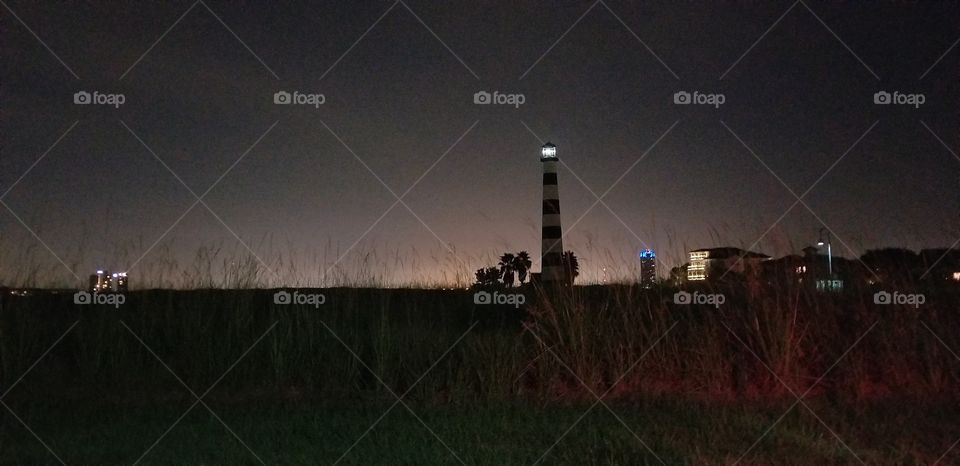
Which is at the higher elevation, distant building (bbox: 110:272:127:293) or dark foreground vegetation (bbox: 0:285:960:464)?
distant building (bbox: 110:272:127:293)

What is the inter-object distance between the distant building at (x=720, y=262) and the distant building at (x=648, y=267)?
1.59 ft

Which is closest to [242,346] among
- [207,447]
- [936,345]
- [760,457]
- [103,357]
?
[103,357]

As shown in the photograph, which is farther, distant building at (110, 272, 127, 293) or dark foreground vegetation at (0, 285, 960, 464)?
distant building at (110, 272, 127, 293)

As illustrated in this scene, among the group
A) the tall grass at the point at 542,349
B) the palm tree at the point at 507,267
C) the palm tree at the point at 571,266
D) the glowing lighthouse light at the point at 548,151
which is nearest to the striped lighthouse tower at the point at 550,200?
the glowing lighthouse light at the point at 548,151

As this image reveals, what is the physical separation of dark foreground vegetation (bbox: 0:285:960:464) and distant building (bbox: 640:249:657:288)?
0.45m

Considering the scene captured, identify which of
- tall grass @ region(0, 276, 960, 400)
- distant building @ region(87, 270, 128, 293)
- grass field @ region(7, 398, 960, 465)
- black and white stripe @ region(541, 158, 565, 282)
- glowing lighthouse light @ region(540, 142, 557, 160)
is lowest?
grass field @ region(7, 398, 960, 465)

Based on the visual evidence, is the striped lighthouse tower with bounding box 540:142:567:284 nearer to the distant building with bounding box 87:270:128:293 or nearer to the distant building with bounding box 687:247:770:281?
the distant building with bounding box 687:247:770:281

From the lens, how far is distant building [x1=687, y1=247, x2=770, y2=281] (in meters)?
9.24

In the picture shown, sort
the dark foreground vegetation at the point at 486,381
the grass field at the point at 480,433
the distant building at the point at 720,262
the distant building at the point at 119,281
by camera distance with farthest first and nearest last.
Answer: the distant building at the point at 119,281 → the distant building at the point at 720,262 → the dark foreground vegetation at the point at 486,381 → the grass field at the point at 480,433

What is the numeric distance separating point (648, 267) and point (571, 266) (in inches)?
41.4

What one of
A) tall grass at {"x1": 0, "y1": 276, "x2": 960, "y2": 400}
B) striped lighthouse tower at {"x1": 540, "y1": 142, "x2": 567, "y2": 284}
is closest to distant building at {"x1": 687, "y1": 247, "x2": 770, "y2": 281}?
tall grass at {"x1": 0, "y1": 276, "x2": 960, "y2": 400}

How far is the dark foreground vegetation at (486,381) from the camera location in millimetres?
5766

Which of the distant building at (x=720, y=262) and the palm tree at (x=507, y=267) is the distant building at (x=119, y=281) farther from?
the distant building at (x=720, y=262)

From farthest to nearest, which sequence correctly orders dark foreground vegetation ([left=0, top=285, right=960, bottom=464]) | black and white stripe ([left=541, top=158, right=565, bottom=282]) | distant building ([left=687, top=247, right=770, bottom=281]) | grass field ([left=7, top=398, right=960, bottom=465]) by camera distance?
black and white stripe ([left=541, top=158, right=565, bottom=282]), distant building ([left=687, top=247, right=770, bottom=281]), dark foreground vegetation ([left=0, top=285, right=960, bottom=464]), grass field ([left=7, top=398, right=960, bottom=465])
